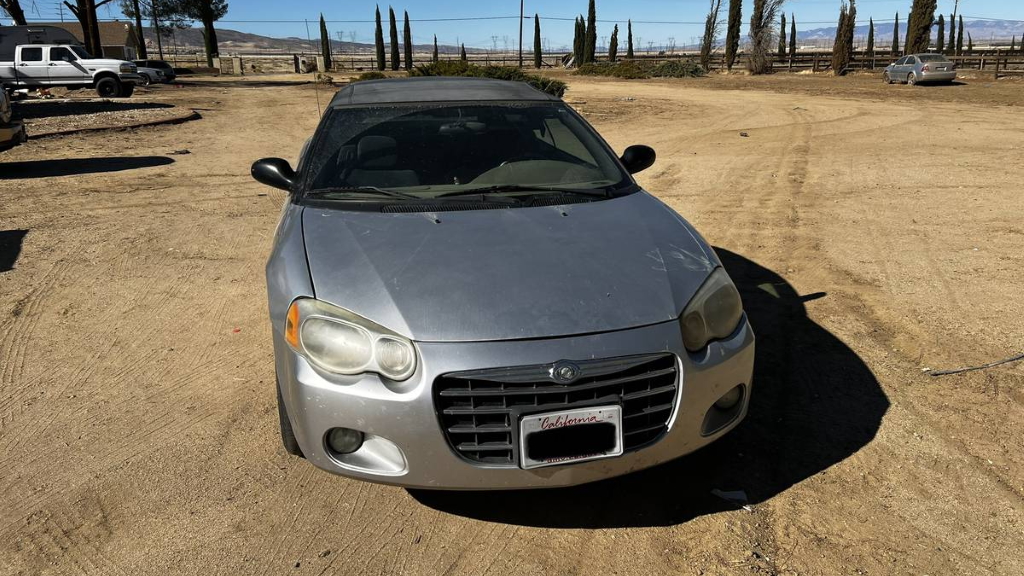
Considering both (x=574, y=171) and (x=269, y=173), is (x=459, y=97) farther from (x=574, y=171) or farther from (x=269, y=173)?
(x=269, y=173)

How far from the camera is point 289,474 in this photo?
2971mm

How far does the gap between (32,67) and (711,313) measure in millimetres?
28177

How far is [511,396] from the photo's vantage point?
7.54 ft

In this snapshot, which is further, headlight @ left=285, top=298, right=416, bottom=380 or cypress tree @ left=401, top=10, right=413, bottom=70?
cypress tree @ left=401, top=10, right=413, bottom=70

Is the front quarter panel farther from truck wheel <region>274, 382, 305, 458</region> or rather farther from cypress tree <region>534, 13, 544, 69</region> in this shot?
cypress tree <region>534, 13, 544, 69</region>

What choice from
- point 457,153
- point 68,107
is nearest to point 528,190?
point 457,153

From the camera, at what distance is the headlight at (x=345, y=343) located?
234cm

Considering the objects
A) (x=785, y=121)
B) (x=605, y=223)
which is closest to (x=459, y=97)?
(x=605, y=223)

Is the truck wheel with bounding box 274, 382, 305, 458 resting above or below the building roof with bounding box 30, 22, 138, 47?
below

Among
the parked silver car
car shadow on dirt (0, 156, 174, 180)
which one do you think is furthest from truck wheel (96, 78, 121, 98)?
the parked silver car

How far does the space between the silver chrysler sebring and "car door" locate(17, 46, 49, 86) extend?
86.8ft

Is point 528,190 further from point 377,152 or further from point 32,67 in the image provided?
point 32,67

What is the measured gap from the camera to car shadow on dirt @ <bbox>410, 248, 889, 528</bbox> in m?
2.75

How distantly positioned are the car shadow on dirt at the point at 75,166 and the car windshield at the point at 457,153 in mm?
7789
